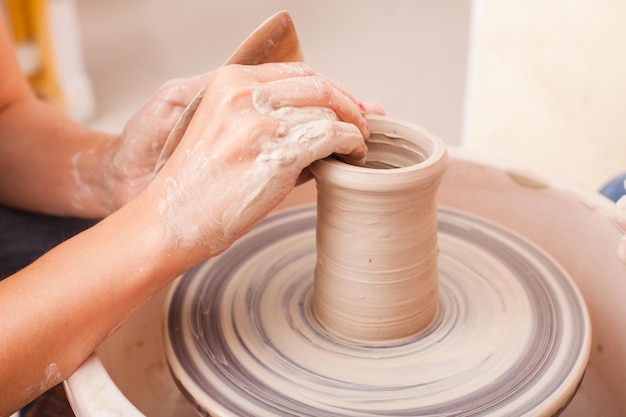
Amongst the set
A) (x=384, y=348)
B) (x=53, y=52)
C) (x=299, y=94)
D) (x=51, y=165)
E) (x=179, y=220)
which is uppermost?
(x=299, y=94)

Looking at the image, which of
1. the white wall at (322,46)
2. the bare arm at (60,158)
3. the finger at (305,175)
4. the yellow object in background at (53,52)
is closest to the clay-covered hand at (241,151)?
the finger at (305,175)

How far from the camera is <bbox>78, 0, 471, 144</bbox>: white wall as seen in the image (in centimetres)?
354

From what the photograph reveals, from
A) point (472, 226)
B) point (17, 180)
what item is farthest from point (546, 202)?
point (17, 180)

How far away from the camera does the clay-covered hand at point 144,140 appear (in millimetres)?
1174

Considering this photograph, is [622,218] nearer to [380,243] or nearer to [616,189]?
[380,243]

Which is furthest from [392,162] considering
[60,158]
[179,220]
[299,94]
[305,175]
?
[60,158]

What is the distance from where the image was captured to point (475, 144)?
2502 millimetres

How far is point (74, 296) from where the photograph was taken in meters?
0.89

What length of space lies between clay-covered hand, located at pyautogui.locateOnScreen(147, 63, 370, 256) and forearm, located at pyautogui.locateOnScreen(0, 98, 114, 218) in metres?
0.49

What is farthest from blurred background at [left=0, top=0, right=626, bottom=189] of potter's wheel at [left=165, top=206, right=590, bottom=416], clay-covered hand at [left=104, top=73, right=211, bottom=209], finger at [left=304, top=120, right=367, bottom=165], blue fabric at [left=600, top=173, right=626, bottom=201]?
clay-covered hand at [left=104, top=73, right=211, bottom=209]

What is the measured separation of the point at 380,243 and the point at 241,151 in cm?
24

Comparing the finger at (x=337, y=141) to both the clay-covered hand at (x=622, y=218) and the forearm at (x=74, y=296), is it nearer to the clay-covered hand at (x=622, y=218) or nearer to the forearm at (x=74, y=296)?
the forearm at (x=74, y=296)

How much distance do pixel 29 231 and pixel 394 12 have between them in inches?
156

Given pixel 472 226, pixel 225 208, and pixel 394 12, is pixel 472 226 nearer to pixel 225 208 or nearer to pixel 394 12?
pixel 225 208
